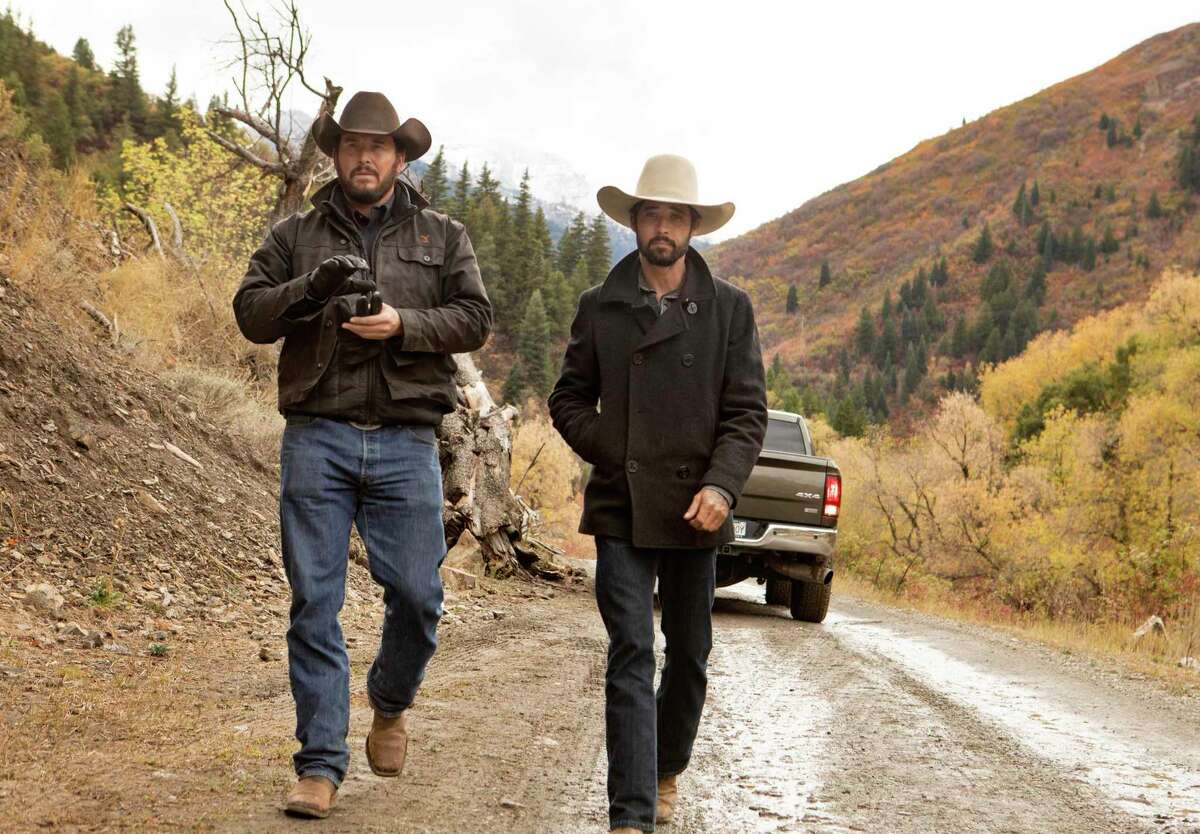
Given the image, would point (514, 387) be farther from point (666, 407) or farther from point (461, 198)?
Result: point (666, 407)

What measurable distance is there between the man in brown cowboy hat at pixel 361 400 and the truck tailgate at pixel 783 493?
774cm

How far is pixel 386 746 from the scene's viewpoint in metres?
4.00

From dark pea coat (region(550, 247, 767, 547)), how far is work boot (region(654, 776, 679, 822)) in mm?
900

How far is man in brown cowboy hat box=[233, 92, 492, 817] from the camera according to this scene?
370 cm

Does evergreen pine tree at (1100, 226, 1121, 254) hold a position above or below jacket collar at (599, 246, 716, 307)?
above

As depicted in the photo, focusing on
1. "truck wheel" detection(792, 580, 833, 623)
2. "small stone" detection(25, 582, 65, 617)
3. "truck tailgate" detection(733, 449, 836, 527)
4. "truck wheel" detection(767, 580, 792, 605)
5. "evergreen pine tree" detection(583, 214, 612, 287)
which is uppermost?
"evergreen pine tree" detection(583, 214, 612, 287)

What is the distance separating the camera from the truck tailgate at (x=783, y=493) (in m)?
11.5

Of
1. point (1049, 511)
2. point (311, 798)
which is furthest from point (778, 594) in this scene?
point (1049, 511)

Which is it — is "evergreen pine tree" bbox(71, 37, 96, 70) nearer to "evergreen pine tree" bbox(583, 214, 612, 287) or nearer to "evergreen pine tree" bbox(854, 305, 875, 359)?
"evergreen pine tree" bbox(583, 214, 612, 287)

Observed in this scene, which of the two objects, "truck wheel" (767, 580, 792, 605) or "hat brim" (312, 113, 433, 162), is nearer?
"hat brim" (312, 113, 433, 162)

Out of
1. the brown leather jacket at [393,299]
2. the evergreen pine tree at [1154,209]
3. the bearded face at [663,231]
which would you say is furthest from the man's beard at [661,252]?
the evergreen pine tree at [1154,209]

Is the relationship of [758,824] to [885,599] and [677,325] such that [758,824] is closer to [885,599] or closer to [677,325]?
[677,325]

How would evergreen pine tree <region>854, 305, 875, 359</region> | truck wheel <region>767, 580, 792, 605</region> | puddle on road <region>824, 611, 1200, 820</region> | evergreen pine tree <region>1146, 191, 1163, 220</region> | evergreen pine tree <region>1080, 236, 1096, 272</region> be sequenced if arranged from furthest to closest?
evergreen pine tree <region>1146, 191, 1163, 220</region>
evergreen pine tree <region>854, 305, 875, 359</region>
evergreen pine tree <region>1080, 236, 1096, 272</region>
truck wheel <region>767, 580, 792, 605</region>
puddle on road <region>824, 611, 1200, 820</region>

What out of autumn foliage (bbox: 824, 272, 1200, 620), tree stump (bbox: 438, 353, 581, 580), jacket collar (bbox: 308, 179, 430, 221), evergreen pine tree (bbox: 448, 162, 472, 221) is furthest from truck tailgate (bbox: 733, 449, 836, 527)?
evergreen pine tree (bbox: 448, 162, 472, 221)
